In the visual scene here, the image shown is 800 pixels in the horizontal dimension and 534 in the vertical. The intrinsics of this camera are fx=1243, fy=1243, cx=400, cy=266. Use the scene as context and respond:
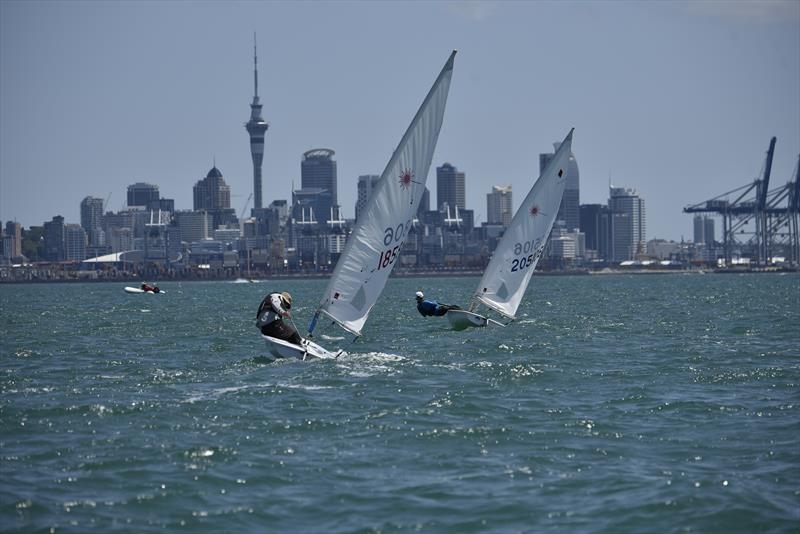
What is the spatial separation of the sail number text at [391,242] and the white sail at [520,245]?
39.2ft

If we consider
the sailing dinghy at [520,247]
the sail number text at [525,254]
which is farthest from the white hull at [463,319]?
the sail number text at [525,254]

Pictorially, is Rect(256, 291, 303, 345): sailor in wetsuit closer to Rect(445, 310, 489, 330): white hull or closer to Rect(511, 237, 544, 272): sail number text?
Rect(445, 310, 489, 330): white hull

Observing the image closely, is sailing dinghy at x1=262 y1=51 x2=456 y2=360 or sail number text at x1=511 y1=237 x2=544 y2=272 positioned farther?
sail number text at x1=511 y1=237 x2=544 y2=272

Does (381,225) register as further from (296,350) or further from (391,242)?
(296,350)

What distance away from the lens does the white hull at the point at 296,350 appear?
25.6 meters

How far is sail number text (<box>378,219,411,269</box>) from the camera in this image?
2606cm

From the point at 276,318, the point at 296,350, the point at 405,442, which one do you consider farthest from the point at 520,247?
the point at 405,442

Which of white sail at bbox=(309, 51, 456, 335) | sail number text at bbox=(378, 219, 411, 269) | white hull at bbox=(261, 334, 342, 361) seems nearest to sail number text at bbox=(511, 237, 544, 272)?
sail number text at bbox=(378, 219, 411, 269)

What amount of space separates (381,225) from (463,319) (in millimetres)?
11169

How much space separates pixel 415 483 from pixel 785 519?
13.0ft

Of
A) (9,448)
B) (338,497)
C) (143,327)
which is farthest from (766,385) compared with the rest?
(143,327)

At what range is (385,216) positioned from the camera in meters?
25.9

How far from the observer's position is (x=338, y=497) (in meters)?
13.3

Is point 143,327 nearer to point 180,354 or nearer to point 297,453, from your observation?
point 180,354
